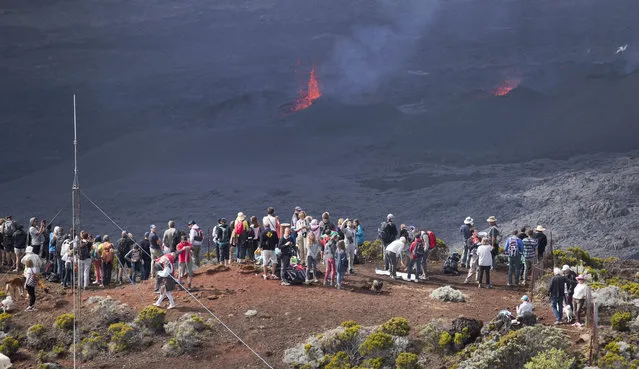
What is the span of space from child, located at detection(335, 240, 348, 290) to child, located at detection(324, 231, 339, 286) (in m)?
0.19

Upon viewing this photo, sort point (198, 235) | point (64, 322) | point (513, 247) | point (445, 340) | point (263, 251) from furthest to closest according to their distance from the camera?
point (198, 235) → point (513, 247) → point (263, 251) → point (64, 322) → point (445, 340)

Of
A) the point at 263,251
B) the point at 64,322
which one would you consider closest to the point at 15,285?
the point at 64,322

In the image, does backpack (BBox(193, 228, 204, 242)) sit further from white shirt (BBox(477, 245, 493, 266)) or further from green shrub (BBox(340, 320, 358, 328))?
white shirt (BBox(477, 245, 493, 266))

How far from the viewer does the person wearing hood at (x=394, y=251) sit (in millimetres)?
23578

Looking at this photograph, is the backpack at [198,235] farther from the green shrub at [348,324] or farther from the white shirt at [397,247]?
the green shrub at [348,324]

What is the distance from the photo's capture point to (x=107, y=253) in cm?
2428

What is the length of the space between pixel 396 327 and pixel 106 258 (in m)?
9.87

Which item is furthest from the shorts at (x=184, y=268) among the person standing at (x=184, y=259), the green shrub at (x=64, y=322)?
the green shrub at (x=64, y=322)

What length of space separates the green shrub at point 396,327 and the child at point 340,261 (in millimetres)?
3325

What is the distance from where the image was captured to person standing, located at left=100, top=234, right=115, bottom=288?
24.1m

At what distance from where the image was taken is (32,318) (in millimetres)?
22156

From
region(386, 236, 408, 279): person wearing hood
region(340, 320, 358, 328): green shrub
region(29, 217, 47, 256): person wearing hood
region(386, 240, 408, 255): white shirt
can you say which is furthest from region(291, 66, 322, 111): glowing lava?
A: region(340, 320, 358, 328): green shrub

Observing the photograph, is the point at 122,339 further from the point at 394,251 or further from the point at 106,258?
the point at 394,251

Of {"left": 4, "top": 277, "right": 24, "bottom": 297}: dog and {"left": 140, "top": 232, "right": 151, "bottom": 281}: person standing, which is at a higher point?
{"left": 140, "top": 232, "right": 151, "bottom": 281}: person standing
